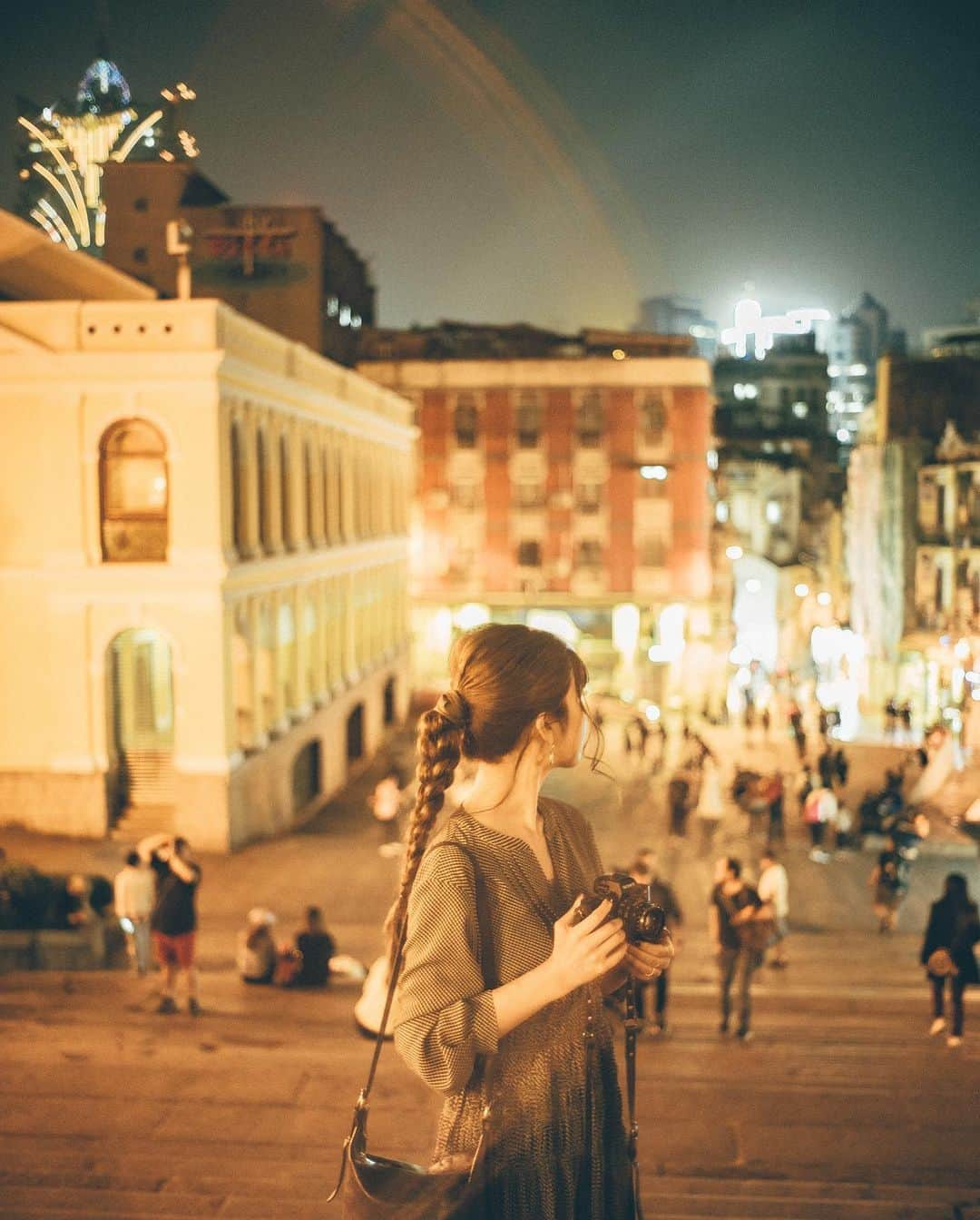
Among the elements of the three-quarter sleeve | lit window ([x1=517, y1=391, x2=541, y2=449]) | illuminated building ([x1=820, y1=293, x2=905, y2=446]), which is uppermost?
illuminated building ([x1=820, y1=293, x2=905, y2=446])


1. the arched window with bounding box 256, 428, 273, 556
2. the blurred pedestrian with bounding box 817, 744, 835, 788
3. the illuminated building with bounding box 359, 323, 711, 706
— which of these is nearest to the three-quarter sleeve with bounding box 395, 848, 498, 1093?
the arched window with bounding box 256, 428, 273, 556

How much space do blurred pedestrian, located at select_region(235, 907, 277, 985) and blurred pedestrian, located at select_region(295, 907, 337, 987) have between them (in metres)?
0.32

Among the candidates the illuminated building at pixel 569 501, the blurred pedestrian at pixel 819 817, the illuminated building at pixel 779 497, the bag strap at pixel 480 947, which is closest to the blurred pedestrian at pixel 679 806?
the blurred pedestrian at pixel 819 817

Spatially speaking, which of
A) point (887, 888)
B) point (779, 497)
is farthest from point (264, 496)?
point (779, 497)

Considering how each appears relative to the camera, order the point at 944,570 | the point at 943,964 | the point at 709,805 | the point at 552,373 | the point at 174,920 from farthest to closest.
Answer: the point at 552,373, the point at 944,570, the point at 709,805, the point at 174,920, the point at 943,964

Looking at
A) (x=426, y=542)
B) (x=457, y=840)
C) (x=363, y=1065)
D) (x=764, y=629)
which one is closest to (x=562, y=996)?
(x=457, y=840)

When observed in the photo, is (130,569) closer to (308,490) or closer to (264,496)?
(264,496)

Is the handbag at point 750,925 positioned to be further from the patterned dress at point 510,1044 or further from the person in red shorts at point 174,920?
the patterned dress at point 510,1044

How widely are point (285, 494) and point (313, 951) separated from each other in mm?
14872

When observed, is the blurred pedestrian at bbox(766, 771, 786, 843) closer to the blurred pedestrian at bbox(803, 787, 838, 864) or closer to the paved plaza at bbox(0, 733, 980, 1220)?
the blurred pedestrian at bbox(803, 787, 838, 864)

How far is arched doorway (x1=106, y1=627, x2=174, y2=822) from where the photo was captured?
68.6ft

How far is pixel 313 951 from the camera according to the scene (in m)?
12.3

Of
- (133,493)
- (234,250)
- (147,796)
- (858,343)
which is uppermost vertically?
(858,343)

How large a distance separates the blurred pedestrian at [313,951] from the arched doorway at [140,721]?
9326mm
